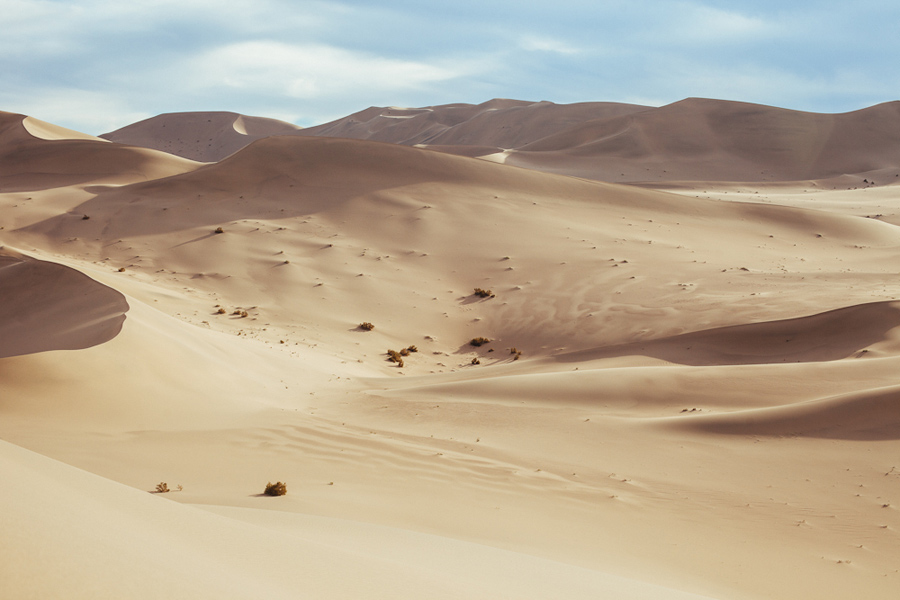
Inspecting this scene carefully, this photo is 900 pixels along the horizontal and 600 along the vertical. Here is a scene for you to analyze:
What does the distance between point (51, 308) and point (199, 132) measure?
110 meters

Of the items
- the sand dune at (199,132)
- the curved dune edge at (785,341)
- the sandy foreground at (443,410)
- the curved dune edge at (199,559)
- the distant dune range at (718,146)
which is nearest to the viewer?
the curved dune edge at (199,559)

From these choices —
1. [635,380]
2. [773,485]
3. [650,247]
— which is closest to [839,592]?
[773,485]

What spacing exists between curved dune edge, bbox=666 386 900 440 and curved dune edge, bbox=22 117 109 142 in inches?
1482

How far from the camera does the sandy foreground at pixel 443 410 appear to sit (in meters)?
3.38

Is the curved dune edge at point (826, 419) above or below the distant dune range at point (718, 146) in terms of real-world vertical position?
below

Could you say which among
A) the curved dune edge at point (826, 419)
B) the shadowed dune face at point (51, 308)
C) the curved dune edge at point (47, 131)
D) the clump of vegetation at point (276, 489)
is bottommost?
the clump of vegetation at point (276, 489)

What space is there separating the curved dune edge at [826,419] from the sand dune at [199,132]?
104194 millimetres

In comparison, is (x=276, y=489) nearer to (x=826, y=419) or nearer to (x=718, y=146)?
(x=826, y=419)

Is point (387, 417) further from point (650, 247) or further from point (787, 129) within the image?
point (787, 129)

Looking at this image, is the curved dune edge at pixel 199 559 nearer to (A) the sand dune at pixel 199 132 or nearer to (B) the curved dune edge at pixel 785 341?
(B) the curved dune edge at pixel 785 341

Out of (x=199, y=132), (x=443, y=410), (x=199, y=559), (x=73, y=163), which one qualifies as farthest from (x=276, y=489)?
(x=199, y=132)

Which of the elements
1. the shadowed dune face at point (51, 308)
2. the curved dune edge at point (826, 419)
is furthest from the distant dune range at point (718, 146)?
the curved dune edge at point (826, 419)

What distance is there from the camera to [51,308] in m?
12.5

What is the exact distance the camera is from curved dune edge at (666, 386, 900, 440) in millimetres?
7516
